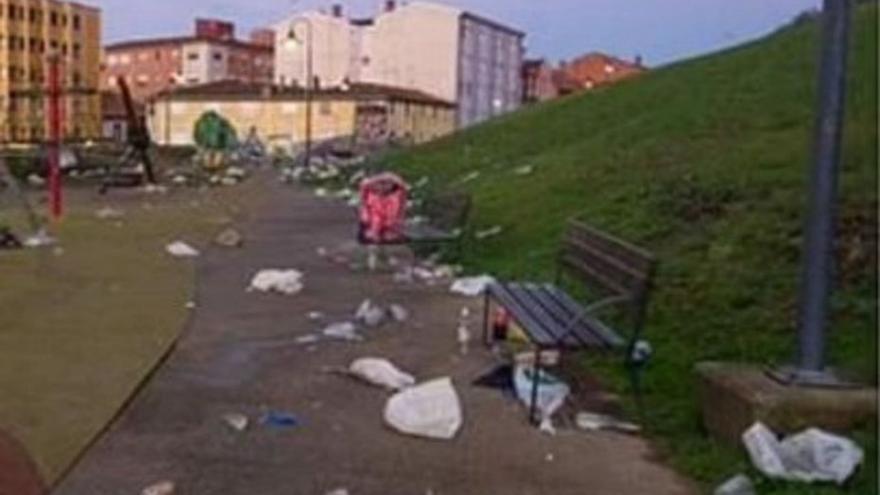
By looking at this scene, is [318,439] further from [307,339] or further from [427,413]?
[307,339]

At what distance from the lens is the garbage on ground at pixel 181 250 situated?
564 inches

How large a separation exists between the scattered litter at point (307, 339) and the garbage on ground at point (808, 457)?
12.9 feet

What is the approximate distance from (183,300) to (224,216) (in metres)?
10.6

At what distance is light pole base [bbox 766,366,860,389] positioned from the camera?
19.2ft

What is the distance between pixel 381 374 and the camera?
302 inches

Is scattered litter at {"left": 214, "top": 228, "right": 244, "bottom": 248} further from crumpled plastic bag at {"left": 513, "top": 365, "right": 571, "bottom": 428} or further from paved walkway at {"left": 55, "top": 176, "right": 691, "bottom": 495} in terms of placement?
crumpled plastic bag at {"left": 513, "top": 365, "right": 571, "bottom": 428}

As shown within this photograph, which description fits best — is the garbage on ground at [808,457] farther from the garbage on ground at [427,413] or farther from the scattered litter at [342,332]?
the scattered litter at [342,332]

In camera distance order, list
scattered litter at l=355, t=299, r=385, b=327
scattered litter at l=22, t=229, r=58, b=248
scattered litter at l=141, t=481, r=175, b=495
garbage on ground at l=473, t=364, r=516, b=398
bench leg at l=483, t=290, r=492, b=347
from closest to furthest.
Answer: scattered litter at l=141, t=481, r=175, b=495 < garbage on ground at l=473, t=364, r=516, b=398 < bench leg at l=483, t=290, r=492, b=347 < scattered litter at l=355, t=299, r=385, b=327 < scattered litter at l=22, t=229, r=58, b=248

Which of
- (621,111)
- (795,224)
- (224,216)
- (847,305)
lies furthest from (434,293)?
(621,111)

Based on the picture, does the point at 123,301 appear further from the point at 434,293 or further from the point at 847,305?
the point at 847,305

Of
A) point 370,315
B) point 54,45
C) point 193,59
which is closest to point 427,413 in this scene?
point 370,315

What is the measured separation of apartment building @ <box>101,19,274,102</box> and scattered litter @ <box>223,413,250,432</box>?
100 m

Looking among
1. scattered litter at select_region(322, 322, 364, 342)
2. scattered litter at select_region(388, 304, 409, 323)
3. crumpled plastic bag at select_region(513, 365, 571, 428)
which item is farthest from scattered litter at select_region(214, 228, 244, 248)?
crumpled plastic bag at select_region(513, 365, 571, 428)

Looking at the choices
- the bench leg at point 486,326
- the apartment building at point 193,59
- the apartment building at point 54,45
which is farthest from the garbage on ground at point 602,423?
the apartment building at point 193,59
